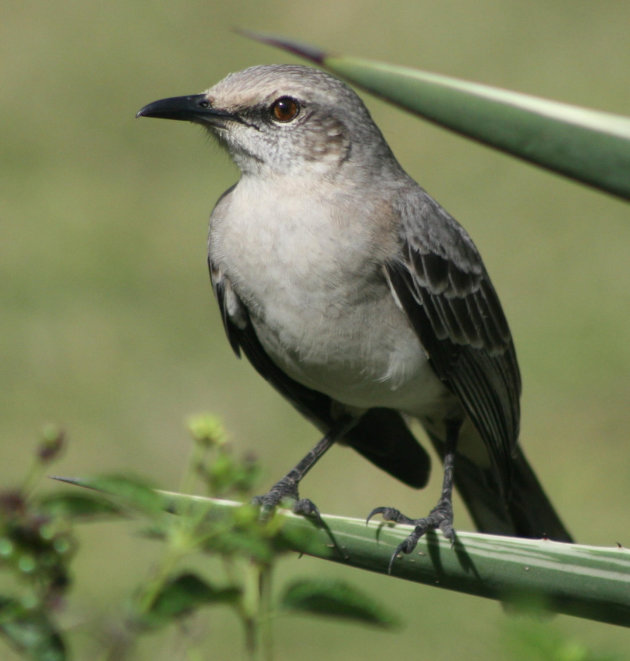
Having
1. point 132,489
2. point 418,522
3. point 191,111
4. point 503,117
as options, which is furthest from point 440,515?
point 132,489

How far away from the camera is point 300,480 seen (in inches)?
173

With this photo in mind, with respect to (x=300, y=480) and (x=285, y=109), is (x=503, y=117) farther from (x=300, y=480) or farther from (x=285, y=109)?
(x=300, y=480)

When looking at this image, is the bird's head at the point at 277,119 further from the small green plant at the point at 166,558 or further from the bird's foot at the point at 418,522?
the small green plant at the point at 166,558

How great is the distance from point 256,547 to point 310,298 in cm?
263

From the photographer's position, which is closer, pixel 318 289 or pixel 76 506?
pixel 76 506

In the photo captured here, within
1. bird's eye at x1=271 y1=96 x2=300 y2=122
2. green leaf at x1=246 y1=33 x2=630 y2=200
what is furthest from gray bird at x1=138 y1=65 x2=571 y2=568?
green leaf at x1=246 y1=33 x2=630 y2=200

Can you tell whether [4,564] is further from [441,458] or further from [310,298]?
[441,458]

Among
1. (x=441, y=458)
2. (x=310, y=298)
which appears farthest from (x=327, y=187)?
(x=441, y=458)

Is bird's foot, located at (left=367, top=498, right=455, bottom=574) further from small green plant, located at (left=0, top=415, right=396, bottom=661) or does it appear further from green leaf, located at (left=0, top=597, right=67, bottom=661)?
green leaf, located at (left=0, top=597, right=67, bottom=661)

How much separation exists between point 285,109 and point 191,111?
36 cm

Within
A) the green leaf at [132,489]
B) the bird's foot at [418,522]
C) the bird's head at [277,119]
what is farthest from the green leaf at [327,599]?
the bird's head at [277,119]

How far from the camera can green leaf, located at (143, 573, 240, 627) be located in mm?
1209

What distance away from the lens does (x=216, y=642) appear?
6.70 m

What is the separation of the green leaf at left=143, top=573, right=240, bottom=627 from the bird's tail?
3376mm
